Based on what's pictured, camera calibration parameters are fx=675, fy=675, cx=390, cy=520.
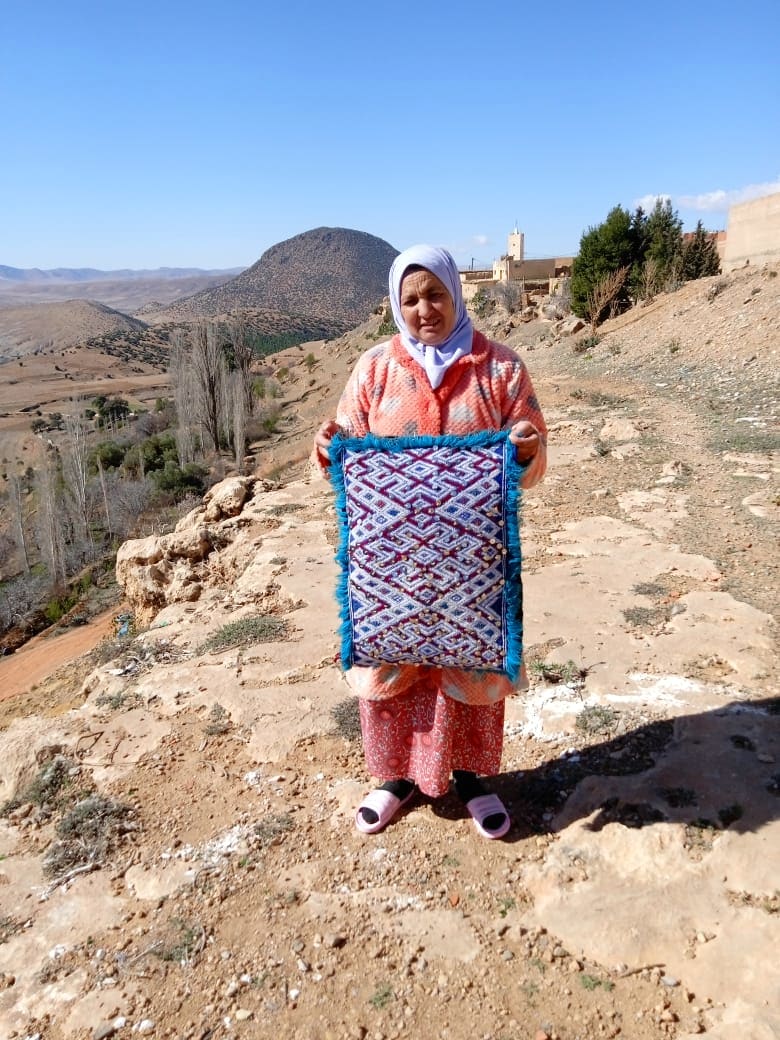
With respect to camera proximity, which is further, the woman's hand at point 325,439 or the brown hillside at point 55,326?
the brown hillside at point 55,326

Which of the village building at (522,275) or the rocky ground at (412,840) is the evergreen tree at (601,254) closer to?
the village building at (522,275)

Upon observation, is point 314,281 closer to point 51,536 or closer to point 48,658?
point 51,536

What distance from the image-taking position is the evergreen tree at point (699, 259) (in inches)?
734

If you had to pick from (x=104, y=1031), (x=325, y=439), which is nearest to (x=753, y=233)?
(x=325, y=439)

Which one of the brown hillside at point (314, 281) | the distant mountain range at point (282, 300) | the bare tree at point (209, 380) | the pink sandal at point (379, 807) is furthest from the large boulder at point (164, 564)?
the brown hillside at point (314, 281)

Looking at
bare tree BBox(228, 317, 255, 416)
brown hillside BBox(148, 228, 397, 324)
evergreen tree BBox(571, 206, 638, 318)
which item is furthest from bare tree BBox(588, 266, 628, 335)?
brown hillside BBox(148, 228, 397, 324)

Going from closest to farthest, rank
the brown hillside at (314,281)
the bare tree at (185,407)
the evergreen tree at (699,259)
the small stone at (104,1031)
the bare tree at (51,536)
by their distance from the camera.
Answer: the small stone at (104,1031) → the bare tree at (51,536) → the evergreen tree at (699,259) → the bare tree at (185,407) → the brown hillside at (314,281)

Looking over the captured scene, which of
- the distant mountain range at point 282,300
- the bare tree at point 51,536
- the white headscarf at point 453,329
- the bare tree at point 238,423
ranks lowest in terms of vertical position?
the bare tree at point 51,536

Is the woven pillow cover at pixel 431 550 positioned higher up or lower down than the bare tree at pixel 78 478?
higher up

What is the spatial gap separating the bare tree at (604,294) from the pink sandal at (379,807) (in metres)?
17.0

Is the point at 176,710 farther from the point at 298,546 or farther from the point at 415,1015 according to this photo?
the point at 298,546

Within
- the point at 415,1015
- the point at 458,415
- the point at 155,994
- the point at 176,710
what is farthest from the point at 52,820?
the point at 458,415

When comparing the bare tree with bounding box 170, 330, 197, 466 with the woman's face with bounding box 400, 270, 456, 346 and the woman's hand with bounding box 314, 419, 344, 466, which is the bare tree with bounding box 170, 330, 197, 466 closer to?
the woman's hand with bounding box 314, 419, 344, 466

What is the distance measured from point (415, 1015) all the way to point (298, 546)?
4225 millimetres
